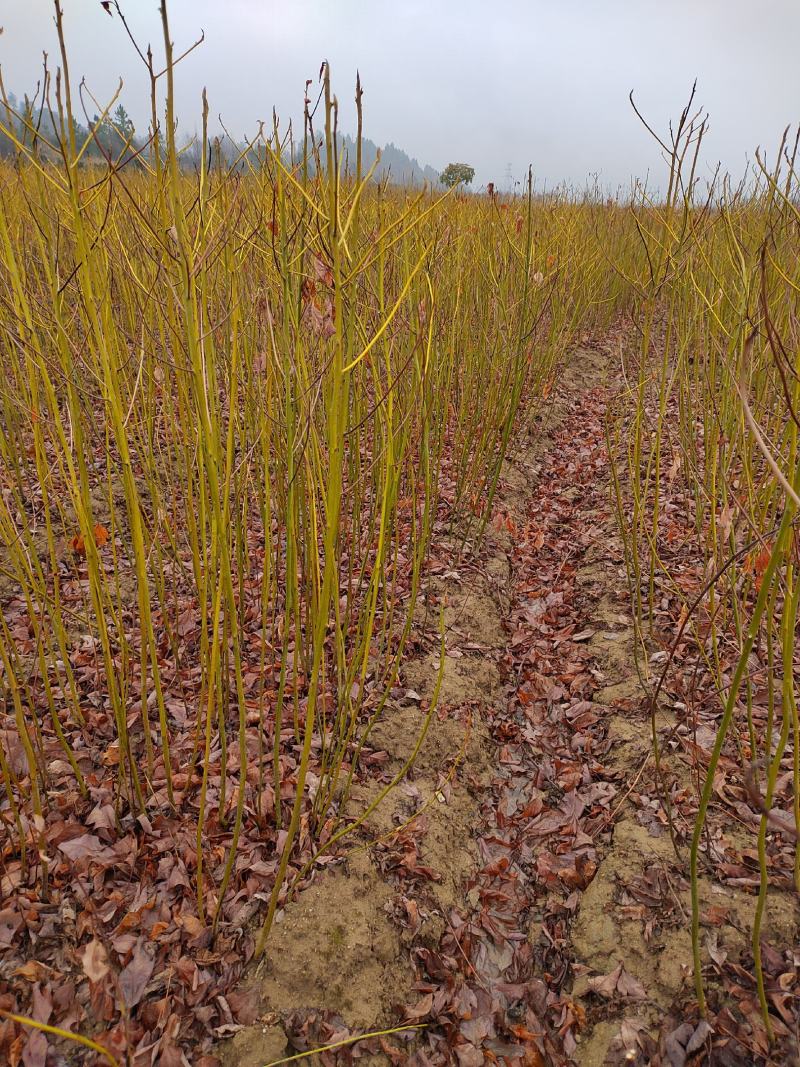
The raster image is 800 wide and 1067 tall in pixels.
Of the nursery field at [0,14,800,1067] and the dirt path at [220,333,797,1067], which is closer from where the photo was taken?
the nursery field at [0,14,800,1067]

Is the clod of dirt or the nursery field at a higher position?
the nursery field

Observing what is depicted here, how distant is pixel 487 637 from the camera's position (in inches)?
105

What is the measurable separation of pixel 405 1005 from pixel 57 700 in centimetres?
134

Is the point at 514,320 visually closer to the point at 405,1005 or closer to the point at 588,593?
the point at 588,593

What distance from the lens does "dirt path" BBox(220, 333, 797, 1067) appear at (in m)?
1.39

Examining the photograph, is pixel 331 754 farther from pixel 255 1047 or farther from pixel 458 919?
pixel 255 1047

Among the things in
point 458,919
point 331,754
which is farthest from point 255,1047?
point 331,754

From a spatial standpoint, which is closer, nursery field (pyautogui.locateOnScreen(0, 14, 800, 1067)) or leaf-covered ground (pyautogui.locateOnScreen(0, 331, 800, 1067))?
nursery field (pyautogui.locateOnScreen(0, 14, 800, 1067))

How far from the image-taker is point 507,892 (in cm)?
175

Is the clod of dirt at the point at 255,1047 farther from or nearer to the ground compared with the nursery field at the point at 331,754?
nearer to the ground

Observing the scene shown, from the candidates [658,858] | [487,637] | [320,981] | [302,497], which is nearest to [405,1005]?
[320,981]

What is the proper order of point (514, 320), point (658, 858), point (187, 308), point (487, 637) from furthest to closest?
point (514, 320) → point (487, 637) → point (658, 858) → point (187, 308)

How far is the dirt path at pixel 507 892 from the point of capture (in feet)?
4.56

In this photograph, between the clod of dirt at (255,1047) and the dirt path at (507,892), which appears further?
the dirt path at (507,892)
